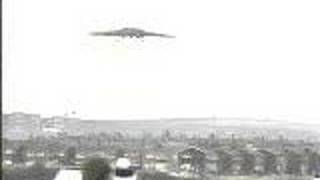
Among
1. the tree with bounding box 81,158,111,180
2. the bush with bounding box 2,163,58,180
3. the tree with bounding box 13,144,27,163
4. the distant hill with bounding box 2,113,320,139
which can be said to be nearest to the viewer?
the tree with bounding box 81,158,111,180

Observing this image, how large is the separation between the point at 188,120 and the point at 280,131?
2.19ft

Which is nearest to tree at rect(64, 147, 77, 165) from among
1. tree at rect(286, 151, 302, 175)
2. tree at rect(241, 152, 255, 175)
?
tree at rect(241, 152, 255, 175)

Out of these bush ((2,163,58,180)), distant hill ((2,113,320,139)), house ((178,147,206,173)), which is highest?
distant hill ((2,113,320,139))

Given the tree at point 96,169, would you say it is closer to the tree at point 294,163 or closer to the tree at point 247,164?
the tree at point 247,164

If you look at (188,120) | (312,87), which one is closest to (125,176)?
(188,120)

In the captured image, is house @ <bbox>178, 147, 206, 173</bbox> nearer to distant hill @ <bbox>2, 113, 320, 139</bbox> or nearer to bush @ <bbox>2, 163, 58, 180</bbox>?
distant hill @ <bbox>2, 113, 320, 139</bbox>

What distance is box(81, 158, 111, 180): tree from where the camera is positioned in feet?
16.5

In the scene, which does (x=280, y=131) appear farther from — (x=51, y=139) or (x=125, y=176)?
(x=125, y=176)

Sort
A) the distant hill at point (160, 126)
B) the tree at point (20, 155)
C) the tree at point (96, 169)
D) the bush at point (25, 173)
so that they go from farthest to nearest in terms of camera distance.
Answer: the distant hill at point (160, 126)
the tree at point (20, 155)
the bush at point (25, 173)
the tree at point (96, 169)

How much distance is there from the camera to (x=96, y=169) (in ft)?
17.9

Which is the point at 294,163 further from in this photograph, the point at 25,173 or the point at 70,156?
the point at 25,173

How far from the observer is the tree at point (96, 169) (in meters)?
5.04

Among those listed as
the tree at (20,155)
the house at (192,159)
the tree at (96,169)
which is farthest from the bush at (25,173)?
the house at (192,159)

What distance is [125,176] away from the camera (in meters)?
4.59
